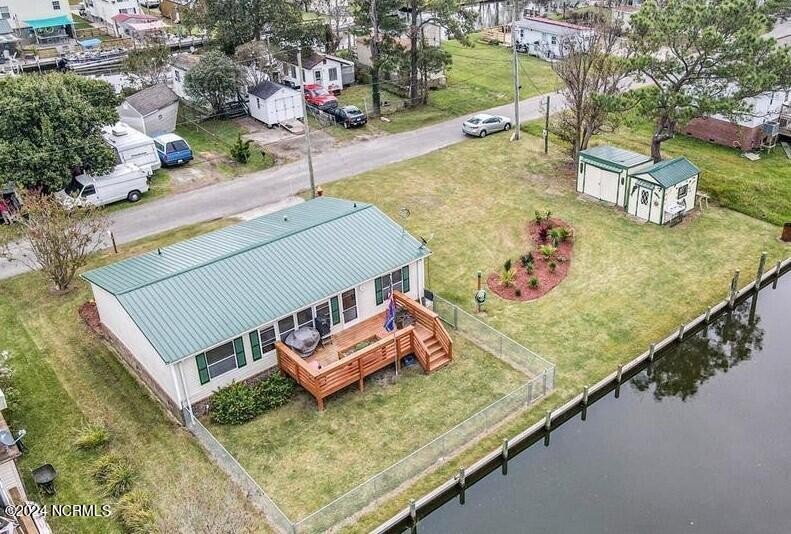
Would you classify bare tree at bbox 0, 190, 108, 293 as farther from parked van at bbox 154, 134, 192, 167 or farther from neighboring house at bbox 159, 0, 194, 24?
neighboring house at bbox 159, 0, 194, 24

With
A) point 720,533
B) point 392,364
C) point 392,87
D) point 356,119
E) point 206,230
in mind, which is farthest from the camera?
point 392,87

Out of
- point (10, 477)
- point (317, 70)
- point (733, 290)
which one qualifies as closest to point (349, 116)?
point (317, 70)

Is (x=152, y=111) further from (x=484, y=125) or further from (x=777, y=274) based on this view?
(x=777, y=274)

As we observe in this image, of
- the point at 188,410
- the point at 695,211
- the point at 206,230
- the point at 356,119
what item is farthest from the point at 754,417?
the point at 356,119

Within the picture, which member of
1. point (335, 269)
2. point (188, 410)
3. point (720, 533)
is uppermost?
point (335, 269)

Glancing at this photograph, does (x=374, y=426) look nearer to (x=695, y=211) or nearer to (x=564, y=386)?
(x=564, y=386)
